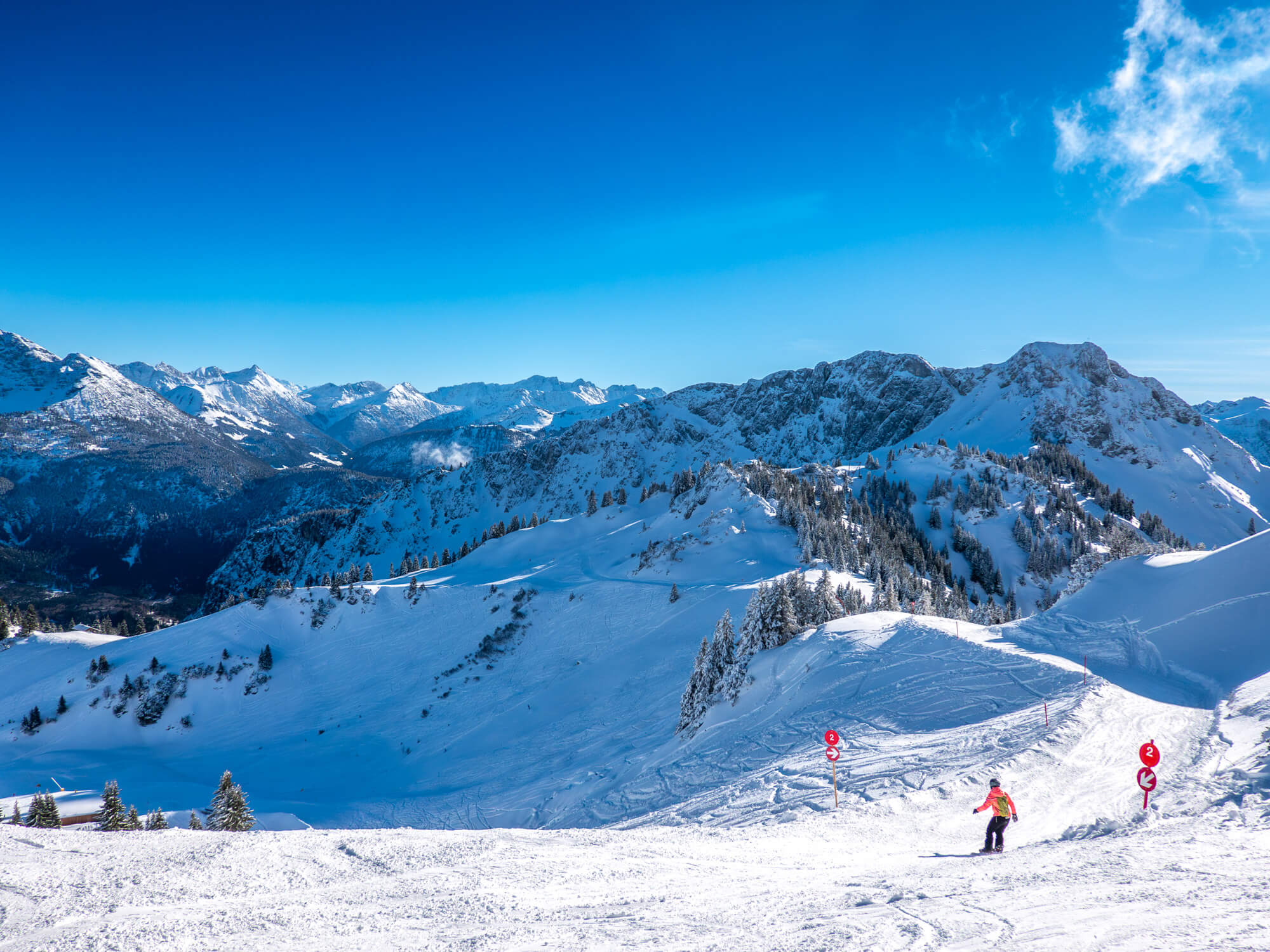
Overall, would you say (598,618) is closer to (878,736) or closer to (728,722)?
(728,722)

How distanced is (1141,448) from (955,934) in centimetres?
22007

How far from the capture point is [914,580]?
5959 cm

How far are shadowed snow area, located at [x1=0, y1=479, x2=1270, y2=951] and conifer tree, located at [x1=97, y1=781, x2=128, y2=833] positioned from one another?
367 inches

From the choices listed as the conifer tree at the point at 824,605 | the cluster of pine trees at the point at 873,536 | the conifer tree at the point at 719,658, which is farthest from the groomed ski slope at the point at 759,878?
the cluster of pine trees at the point at 873,536

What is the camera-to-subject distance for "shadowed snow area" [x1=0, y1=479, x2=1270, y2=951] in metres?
8.84

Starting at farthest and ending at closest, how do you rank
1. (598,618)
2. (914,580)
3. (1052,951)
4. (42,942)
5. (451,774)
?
1. (914,580)
2. (598,618)
3. (451,774)
4. (42,942)
5. (1052,951)

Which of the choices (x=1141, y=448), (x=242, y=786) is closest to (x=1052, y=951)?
(x=242, y=786)

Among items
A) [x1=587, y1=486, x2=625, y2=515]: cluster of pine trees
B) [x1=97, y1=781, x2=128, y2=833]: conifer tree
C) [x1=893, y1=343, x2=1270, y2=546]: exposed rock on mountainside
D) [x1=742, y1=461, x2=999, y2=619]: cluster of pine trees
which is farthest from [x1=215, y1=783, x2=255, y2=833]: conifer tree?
[x1=893, y1=343, x2=1270, y2=546]: exposed rock on mountainside

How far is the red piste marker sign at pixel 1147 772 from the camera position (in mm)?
13383

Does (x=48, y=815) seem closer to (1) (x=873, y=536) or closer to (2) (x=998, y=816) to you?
(2) (x=998, y=816)

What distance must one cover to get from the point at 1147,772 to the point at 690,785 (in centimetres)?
1383

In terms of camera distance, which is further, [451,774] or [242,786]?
[242,786]

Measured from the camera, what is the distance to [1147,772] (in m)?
13.7

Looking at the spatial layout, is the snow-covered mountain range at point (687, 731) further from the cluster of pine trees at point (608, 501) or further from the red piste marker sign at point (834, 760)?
the cluster of pine trees at point (608, 501)
